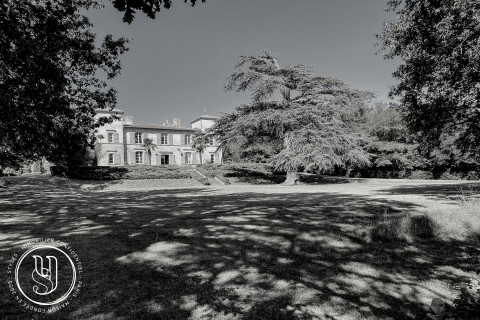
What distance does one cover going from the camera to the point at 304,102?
24.9m

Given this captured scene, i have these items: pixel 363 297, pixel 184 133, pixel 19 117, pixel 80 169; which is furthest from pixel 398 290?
pixel 184 133

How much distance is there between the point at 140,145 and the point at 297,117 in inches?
1270

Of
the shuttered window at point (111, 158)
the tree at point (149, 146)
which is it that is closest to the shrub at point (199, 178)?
the tree at point (149, 146)

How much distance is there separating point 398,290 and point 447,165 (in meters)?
32.4

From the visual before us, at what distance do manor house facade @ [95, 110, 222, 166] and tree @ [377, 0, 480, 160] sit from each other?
1279 inches

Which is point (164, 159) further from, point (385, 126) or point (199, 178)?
point (385, 126)

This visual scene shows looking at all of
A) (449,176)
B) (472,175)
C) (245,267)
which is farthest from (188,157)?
(245,267)

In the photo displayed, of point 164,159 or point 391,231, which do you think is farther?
point 164,159

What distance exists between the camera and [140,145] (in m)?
46.8

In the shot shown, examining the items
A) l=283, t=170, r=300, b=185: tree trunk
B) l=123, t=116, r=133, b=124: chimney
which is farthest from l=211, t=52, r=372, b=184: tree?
l=123, t=116, r=133, b=124: chimney

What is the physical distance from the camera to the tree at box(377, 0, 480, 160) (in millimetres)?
9078

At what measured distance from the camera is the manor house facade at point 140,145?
44.2 metres

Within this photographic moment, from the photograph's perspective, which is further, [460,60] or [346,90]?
[346,90]

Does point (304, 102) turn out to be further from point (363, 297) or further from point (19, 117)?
point (363, 297)
